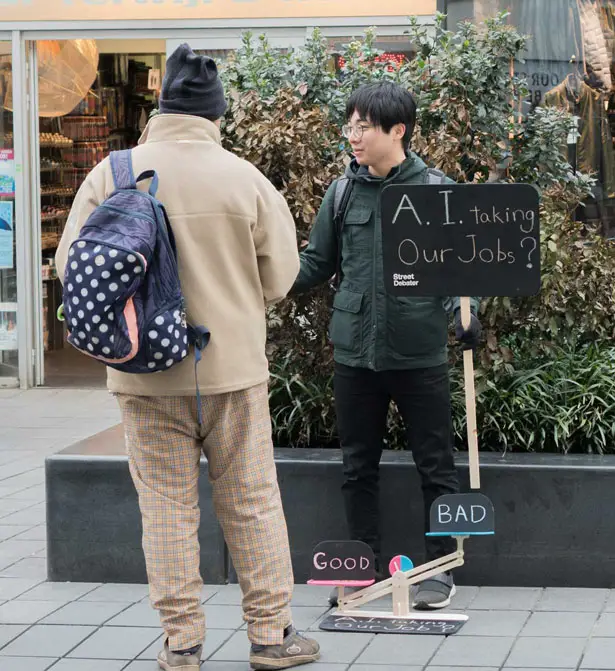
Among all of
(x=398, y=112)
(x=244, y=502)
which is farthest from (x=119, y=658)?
(x=398, y=112)

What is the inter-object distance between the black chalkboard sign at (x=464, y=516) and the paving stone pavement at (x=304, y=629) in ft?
1.11

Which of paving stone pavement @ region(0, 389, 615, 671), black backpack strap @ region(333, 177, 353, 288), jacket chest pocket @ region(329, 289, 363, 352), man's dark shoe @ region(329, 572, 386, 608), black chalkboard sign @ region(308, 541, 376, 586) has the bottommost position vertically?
paving stone pavement @ region(0, 389, 615, 671)

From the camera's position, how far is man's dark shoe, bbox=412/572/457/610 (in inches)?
188

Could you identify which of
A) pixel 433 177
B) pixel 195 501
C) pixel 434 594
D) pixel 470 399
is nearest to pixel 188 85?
pixel 433 177

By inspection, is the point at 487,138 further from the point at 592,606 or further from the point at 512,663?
the point at 512,663

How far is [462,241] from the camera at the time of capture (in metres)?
4.58

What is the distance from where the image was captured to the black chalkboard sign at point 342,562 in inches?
185

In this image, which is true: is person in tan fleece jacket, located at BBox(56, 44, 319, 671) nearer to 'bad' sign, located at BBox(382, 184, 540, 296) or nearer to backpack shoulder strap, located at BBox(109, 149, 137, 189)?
backpack shoulder strap, located at BBox(109, 149, 137, 189)

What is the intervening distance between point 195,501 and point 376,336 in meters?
0.98

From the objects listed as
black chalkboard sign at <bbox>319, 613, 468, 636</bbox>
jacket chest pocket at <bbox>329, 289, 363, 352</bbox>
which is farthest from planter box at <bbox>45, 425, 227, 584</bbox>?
jacket chest pocket at <bbox>329, 289, 363, 352</bbox>

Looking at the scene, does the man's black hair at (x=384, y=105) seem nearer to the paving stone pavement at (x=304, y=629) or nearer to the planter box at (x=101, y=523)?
the planter box at (x=101, y=523)

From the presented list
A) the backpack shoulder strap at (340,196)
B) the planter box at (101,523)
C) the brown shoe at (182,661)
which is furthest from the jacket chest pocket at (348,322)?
the brown shoe at (182,661)

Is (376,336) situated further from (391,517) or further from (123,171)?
(123,171)

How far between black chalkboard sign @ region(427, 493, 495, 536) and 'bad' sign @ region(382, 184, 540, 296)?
75cm
